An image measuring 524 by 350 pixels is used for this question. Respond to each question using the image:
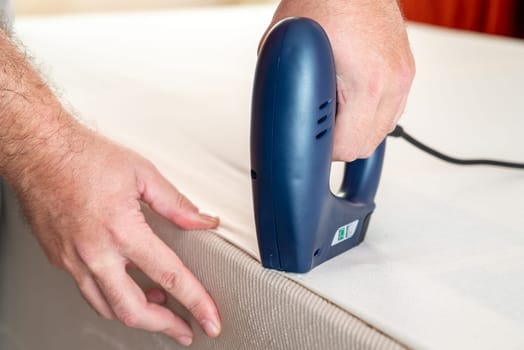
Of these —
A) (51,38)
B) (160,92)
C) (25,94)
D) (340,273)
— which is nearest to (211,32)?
(51,38)

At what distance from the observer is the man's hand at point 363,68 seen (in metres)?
0.49

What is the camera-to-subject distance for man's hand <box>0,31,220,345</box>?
54cm

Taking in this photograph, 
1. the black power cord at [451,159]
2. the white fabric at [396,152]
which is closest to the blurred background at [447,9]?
the white fabric at [396,152]

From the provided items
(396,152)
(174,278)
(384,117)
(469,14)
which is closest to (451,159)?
(396,152)

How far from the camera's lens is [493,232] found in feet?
1.89

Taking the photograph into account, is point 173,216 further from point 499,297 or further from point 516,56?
point 516,56

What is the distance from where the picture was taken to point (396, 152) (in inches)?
29.9

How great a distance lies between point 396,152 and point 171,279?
1.08 feet

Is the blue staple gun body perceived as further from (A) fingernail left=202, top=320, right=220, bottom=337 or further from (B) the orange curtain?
(B) the orange curtain

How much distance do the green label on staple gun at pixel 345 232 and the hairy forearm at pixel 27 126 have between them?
8.6 inches

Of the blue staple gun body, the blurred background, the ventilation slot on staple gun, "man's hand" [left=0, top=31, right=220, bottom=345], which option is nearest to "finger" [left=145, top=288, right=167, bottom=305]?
"man's hand" [left=0, top=31, right=220, bottom=345]

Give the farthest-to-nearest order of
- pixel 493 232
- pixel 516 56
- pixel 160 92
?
pixel 516 56 → pixel 160 92 → pixel 493 232

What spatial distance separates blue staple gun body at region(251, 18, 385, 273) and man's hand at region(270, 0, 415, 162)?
1.2 inches

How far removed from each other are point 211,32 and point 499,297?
3.65 feet
